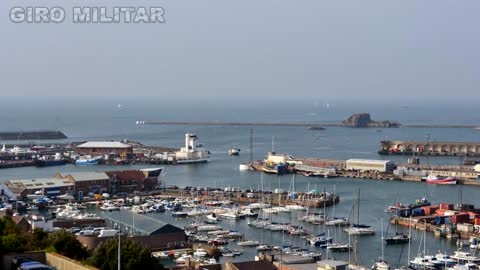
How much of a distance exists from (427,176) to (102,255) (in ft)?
39.8

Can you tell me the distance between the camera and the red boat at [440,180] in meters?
15.2

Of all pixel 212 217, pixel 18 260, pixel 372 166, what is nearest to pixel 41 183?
pixel 212 217

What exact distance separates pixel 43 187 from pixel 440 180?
24.2 ft

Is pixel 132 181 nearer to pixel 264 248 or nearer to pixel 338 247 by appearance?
pixel 264 248

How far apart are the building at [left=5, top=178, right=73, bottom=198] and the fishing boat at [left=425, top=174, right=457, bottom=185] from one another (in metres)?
6.82

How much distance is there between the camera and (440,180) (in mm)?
15273

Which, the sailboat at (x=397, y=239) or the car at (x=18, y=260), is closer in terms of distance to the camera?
the car at (x=18, y=260)

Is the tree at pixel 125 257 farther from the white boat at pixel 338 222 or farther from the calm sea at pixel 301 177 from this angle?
the white boat at pixel 338 222

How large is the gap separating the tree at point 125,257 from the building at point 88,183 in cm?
853

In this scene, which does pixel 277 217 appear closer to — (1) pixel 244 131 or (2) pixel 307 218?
(2) pixel 307 218

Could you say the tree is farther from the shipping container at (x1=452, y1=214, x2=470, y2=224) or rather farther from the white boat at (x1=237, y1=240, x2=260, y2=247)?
the shipping container at (x1=452, y1=214, x2=470, y2=224)

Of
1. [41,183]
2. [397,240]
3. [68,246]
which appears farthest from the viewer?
[41,183]

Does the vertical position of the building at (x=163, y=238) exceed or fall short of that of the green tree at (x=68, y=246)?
it falls short

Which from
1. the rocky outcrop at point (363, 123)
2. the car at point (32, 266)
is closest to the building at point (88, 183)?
the car at point (32, 266)
